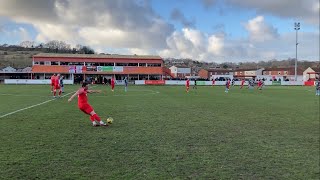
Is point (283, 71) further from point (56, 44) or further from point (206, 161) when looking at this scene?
point (206, 161)

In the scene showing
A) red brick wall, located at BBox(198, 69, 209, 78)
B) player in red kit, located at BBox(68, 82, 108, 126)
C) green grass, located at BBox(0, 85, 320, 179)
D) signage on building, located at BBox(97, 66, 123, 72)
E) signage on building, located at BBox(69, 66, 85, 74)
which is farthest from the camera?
red brick wall, located at BBox(198, 69, 209, 78)

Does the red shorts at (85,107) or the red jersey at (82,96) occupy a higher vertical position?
the red jersey at (82,96)

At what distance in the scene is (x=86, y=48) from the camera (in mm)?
165000

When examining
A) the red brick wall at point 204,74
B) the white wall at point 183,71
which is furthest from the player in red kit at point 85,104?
the white wall at point 183,71

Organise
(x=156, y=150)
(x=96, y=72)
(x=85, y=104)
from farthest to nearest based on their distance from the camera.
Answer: (x=96, y=72) < (x=85, y=104) < (x=156, y=150)

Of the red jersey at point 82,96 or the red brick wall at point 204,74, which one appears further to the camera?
the red brick wall at point 204,74

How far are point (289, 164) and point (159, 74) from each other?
91525 millimetres

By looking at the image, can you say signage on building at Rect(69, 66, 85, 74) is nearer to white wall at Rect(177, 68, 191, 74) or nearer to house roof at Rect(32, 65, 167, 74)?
house roof at Rect(32, 65, 167, 74)

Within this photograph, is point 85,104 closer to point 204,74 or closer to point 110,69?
point 110,69

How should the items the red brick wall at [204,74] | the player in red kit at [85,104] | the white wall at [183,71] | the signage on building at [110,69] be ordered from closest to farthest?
the player in red kit at [85,104], the signage on building at [110,69], the red brick wall at [204,74], the white wall at [183,71]

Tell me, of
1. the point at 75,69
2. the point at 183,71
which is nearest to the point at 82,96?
the point at 75,69

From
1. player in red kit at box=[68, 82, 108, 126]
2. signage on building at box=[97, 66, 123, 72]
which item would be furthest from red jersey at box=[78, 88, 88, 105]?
signage on building at box=[97, 66, 123, 72]

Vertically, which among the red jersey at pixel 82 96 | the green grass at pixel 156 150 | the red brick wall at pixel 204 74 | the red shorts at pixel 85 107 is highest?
the red brick wall at pixel 204 74

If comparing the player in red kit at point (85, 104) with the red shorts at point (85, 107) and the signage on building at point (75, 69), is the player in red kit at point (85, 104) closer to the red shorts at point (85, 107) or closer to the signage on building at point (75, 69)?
the red shorts at point (85, 107)
